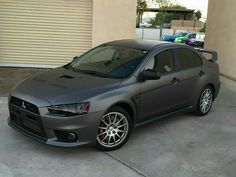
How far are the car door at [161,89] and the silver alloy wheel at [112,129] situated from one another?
1.46ft

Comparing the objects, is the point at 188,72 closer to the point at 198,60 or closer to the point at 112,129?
the point at 198,60

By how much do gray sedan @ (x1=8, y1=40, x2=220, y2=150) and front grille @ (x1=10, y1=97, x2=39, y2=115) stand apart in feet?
0.04

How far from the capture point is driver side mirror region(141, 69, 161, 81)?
17.6ft

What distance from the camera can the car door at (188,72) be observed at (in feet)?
20.6

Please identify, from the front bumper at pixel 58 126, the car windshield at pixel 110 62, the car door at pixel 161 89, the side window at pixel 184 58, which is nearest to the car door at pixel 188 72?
the side window at pixel 184 58

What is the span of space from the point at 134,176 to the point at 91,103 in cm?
111

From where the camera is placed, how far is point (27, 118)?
4848 millimetres

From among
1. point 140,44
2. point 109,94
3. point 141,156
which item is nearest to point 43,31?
point 140,44

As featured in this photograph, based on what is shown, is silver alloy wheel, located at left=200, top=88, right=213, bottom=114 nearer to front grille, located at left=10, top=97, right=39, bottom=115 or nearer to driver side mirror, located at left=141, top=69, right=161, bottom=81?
driver side mirror, located at left=141, top=69, right=161, bottom=81

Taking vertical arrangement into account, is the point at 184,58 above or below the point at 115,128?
above

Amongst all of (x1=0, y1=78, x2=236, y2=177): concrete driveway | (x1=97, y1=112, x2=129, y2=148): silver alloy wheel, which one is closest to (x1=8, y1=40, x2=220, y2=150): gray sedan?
(x1=97, y1=112, x2=129, y2=148): silver alloy wheel

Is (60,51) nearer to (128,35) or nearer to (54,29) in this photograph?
(54,29)

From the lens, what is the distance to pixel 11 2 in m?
10.6

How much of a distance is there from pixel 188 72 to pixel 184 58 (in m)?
0.28
